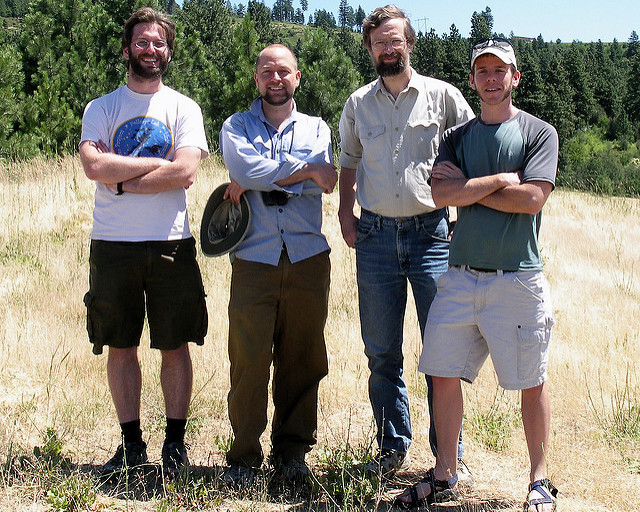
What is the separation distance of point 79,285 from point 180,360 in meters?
3.52

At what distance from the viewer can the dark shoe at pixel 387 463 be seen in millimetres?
3688

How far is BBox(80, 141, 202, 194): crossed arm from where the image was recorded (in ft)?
11.4

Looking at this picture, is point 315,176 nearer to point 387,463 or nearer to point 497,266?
point 497,266

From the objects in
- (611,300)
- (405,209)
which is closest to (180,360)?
(405,209)

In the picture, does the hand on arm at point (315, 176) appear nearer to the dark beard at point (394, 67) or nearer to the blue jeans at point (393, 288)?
the blue jeans at point (393, 288)

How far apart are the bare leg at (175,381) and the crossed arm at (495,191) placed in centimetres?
171

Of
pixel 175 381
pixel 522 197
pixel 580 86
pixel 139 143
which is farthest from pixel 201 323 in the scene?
pixel 580 86

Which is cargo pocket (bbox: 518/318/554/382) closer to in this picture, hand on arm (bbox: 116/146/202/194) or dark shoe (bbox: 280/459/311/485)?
dark shoe (bbox: 280/459/311/485)

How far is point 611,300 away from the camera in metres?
7.38

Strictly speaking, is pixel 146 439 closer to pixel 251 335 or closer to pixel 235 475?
pixel 235 475

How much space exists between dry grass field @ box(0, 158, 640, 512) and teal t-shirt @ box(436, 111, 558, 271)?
1.29 meters

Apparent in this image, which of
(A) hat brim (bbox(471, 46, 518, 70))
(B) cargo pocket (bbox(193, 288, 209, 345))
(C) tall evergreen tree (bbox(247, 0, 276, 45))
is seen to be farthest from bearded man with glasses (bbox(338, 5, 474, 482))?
(C) tall evergreen tree (bbox(247, 0, 276, 45))

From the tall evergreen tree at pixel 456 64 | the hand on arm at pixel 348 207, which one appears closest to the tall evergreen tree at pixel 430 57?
the tall evergreen tree at pixel 456 64

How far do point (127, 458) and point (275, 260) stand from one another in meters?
1.40
